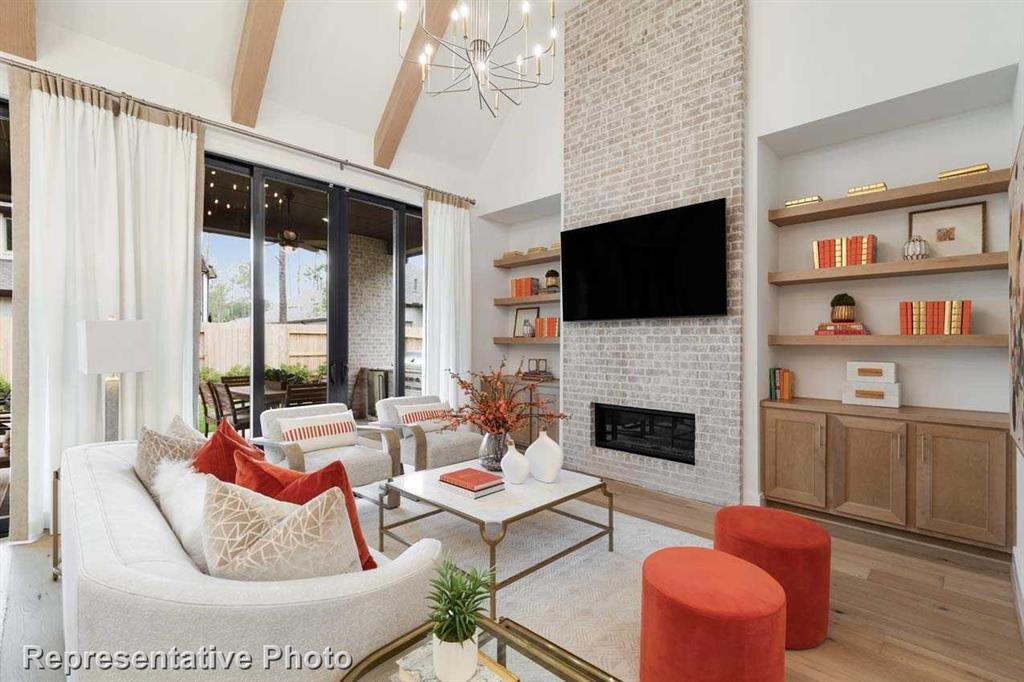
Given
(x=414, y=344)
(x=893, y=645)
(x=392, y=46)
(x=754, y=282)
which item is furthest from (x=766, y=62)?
(x=414, y=344)

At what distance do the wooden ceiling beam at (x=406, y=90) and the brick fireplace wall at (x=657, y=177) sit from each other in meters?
1.32

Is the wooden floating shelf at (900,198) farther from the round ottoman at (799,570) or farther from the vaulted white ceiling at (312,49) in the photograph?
the vaulted white ceiling at (312,49)

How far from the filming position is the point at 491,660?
3.92 feet

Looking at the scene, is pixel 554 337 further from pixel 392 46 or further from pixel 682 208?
pixel 392 46

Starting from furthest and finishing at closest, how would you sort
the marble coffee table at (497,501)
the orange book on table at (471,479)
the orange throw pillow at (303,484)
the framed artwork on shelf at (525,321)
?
the framed artwork on shelf at (525,321)
the orange book on table at (471,479)
the marble coffee table at (497,501)
the orange throw pillow at (303,484)

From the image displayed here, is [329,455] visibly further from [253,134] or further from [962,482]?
[962,482]

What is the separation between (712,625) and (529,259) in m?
4.55

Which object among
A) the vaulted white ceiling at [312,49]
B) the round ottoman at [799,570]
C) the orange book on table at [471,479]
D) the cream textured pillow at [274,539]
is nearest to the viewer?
the cream textured pillow at [274,539]

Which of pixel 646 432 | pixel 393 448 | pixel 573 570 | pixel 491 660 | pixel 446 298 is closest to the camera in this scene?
pixel 491 660

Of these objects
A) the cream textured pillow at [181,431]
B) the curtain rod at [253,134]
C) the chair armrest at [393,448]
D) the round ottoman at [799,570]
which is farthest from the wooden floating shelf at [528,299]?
the cream textured pillow at [181,431]

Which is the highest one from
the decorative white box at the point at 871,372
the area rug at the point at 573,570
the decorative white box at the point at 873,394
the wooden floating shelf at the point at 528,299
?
the wooden floating shelf at the point at 528,299

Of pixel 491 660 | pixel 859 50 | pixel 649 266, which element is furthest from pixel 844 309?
pixel 491 660

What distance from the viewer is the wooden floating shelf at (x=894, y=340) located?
→ 297cm

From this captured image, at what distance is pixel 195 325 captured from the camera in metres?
3.82
